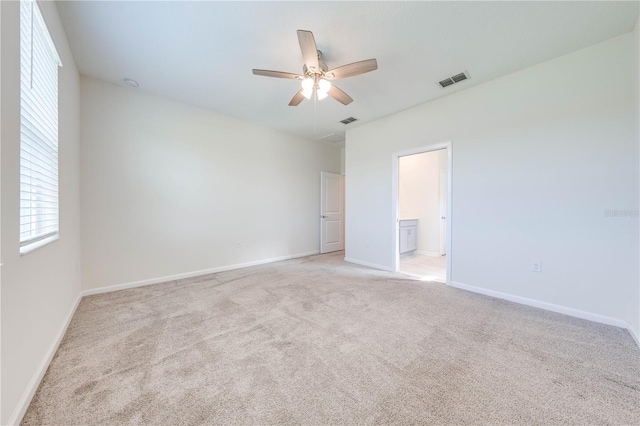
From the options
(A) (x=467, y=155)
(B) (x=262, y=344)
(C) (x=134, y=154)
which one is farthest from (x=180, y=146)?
(A) (x=467, y=155)

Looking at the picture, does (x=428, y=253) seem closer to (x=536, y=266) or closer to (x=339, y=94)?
(x=536, y=266)

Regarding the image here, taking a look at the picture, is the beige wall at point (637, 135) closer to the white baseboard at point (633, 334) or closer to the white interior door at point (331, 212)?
the white baseboard at point (633, 334)

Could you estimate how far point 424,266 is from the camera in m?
4.57

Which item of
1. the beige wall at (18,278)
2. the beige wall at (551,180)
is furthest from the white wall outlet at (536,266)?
the beige wall at (18,278)

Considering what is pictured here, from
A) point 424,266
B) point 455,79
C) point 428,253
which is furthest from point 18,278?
point 428,253

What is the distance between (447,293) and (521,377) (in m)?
1.57

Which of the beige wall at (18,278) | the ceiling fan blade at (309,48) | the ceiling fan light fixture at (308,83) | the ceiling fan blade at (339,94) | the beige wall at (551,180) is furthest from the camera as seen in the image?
the ceiling fan blade at (339,94)

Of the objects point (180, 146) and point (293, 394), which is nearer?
point (293, 394)

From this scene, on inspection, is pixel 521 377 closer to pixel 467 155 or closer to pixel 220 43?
pixel 467 155

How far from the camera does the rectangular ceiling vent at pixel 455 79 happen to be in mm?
2850

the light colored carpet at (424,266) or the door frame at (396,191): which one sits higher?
the door frame at (396,191)

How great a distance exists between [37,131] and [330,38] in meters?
2.45

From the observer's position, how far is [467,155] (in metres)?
3.18

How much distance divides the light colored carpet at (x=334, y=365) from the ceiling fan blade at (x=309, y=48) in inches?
96.5
